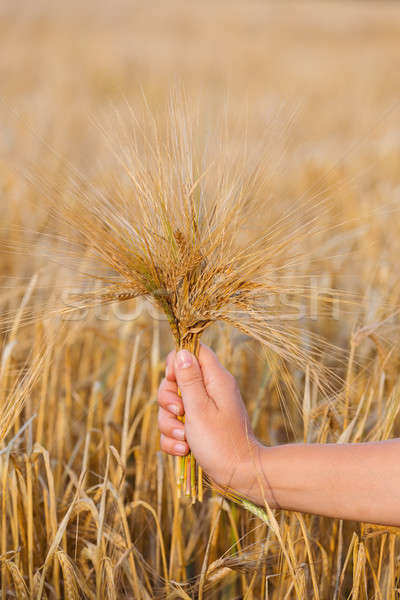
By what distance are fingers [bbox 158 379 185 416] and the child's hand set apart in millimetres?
34

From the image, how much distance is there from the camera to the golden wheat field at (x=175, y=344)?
69 cm

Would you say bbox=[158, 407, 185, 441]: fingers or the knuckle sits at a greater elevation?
the knuckle

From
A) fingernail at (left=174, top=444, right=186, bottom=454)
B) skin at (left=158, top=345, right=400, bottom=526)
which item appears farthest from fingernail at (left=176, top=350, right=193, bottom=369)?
fingernail at (left=174, top=444, right=186, bottom=454)

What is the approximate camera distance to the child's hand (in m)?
0.68

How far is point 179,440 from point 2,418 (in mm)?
229

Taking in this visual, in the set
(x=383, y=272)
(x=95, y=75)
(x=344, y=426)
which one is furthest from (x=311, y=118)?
(x=344, y=426)

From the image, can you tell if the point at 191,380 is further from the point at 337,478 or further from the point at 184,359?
the point at 337,478

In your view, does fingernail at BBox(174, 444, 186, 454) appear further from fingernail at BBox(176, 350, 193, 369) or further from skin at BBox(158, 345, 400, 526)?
fingernail at BBox(176, 350, 193, 369)

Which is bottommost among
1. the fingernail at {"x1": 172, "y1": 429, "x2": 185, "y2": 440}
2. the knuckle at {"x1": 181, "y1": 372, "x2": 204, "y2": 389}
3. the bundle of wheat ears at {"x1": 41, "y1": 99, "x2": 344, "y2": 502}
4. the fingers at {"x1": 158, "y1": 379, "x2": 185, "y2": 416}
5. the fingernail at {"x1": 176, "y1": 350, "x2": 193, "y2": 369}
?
the fingernail at {"x1": 172, "y1": 429, "x2": 185, "y2": 440}

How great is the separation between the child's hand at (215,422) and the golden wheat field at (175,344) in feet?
0.12

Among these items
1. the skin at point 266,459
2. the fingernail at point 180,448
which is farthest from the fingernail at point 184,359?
the fingernail at point 180,448

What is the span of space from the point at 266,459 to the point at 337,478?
77 millimetres

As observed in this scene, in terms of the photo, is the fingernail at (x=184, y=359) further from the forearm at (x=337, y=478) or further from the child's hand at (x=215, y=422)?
the forearm at (x=337, y=478)

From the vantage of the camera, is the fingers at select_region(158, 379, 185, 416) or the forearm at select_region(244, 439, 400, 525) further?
the fingers at select_region(158, 379, 185, 416)
